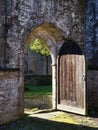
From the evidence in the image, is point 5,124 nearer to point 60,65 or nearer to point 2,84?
point 2,84

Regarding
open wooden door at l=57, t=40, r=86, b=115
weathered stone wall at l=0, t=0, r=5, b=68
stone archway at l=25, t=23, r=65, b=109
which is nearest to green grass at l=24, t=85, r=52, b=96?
stone archway at l=25, t=23, r=65, b=109

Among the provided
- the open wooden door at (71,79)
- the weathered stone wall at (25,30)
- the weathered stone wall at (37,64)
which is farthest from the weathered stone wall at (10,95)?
the weathered stone wall at (37,64)

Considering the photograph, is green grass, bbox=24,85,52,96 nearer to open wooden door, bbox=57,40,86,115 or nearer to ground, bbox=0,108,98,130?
open wooden door, bbox=57,40,86,115

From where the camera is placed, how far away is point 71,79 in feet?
34.4

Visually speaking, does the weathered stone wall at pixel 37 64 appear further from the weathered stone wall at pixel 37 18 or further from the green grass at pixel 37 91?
the weathered stone wall at pixel 37 18

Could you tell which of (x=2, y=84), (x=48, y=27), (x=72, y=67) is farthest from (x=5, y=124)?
(x=48, y=27)

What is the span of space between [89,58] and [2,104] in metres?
3.98

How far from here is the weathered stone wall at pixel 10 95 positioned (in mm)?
9000

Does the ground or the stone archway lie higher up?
the stone archway

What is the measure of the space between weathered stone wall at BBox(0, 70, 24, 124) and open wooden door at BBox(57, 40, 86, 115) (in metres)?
1.88

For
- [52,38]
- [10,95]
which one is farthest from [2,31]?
[52,38]

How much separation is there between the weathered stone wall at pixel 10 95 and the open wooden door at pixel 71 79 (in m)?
1.88

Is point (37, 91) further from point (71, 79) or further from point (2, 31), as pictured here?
point (2, 31)

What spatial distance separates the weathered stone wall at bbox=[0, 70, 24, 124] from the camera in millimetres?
9000
